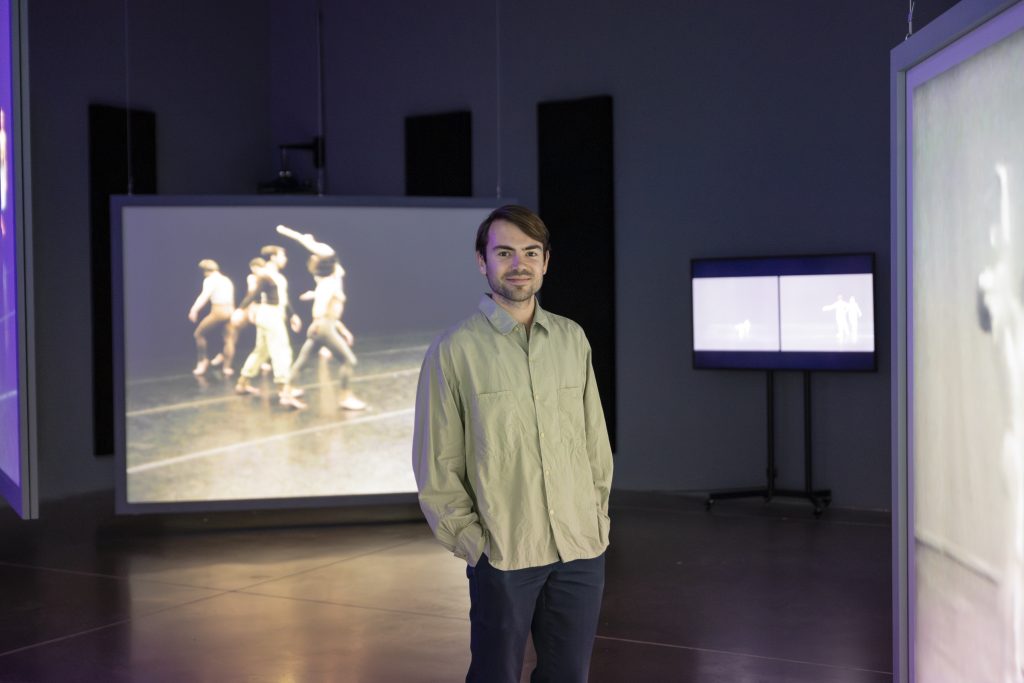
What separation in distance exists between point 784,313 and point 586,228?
5.99ft

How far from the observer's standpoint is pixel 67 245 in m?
8.80

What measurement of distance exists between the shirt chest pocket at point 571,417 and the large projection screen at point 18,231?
1397mm

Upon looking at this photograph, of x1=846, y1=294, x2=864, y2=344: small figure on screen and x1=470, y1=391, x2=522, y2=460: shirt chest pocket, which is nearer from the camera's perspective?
x1=470, y1=391, x2=522, y2=460: shirt chest pocket

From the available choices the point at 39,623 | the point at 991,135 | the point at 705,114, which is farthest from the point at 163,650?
the point at 705,114

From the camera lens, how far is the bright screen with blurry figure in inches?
94.0

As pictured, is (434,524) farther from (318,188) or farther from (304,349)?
(318,188)

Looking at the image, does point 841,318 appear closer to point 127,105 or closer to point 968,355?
point 968,355

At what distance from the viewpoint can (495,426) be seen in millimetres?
2666

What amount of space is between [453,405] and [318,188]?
25.6ft

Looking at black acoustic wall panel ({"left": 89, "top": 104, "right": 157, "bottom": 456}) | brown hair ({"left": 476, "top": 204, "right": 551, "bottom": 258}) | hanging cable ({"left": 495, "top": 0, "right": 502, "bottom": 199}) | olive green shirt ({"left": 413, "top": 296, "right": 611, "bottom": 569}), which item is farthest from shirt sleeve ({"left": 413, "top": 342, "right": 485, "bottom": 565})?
black acoustic wall panel ({"left": 89, "top": 104, "right": 157, "bottom": 456})

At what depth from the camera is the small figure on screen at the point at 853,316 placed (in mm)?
7664

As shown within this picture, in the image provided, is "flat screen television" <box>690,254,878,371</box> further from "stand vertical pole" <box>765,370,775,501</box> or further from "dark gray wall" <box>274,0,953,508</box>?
"dark gray wall" <box>274,0,953,508</box>

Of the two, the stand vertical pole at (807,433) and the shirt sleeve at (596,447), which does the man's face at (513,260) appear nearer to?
the shirt sleeve at (596,447)

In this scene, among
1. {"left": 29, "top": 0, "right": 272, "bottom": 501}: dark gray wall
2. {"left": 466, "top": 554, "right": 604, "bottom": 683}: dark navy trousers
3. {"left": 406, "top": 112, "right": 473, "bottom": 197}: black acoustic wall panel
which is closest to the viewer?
{"left": 466, "top": 554, "right": 604, "bottom": 683}: dark navy trousers
